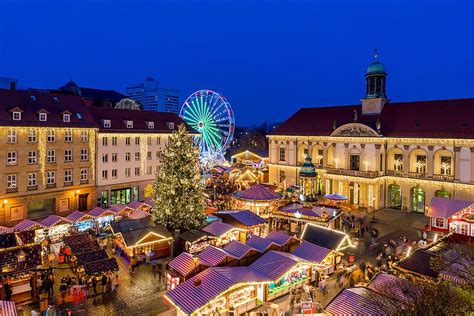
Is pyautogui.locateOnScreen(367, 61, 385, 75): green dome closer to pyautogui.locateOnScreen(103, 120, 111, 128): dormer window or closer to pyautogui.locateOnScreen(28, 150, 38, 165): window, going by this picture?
pyautogui.locateOnScreen(103, 120, 111, 128): dormer window

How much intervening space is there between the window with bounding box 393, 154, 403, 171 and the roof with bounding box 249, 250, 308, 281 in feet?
95.5

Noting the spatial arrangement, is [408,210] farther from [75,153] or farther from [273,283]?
[75,153]

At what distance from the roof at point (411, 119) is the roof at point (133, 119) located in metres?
20.2

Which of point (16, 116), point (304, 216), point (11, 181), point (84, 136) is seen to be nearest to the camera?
point (304, 216)

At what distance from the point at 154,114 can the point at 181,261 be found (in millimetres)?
35360

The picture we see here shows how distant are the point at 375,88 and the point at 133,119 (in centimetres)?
3486

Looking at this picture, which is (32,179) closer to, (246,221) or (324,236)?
(246,221)

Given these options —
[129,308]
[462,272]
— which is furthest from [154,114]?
[462,272]

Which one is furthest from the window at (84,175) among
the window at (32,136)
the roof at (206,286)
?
the roof at (206,286)

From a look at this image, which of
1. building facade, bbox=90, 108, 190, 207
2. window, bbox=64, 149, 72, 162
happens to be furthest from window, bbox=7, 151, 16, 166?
building facade, bbox=90, 108, 190, 207

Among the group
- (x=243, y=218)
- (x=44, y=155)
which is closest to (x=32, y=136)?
(x=44, y=155)

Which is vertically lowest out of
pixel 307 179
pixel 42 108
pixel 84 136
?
pixel 307 179

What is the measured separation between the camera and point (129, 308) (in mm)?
19812

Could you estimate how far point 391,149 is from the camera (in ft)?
149
